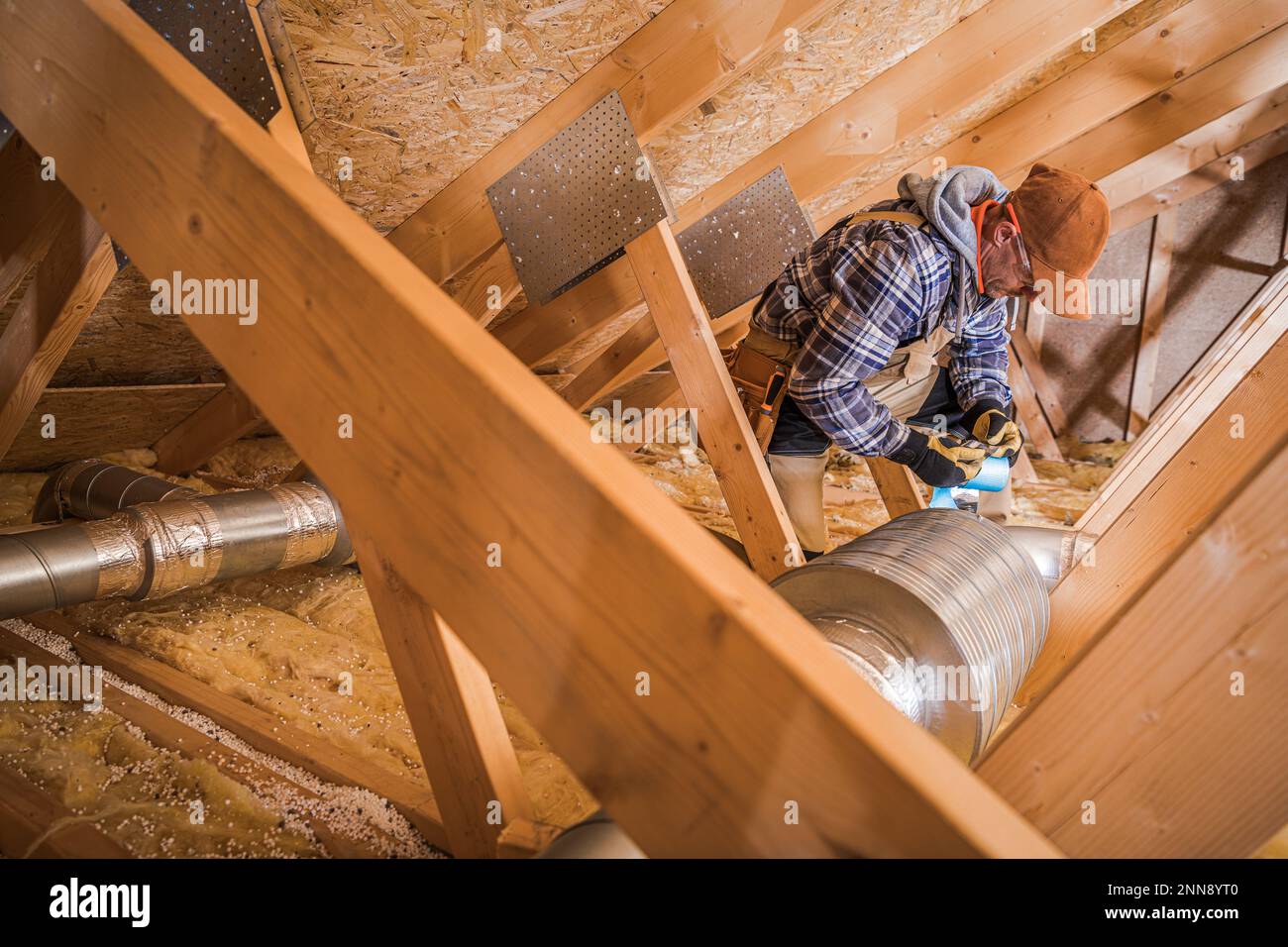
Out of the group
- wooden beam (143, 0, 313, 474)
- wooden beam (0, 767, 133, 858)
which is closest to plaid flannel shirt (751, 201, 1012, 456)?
wooden beam (0, 767, 133, 858)

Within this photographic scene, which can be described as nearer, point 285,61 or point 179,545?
point 285,61

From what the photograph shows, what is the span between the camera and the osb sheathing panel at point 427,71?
1913 mm

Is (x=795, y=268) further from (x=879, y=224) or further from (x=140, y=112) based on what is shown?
(x=140, y=112)

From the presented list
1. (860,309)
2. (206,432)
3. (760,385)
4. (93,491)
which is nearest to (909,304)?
(860,309)

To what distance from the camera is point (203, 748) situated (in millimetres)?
1589

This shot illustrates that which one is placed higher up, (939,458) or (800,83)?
(800,83)

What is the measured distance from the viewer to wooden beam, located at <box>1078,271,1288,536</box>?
6.77ft

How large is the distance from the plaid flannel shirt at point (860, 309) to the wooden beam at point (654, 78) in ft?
1.68

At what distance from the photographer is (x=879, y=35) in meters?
2.76

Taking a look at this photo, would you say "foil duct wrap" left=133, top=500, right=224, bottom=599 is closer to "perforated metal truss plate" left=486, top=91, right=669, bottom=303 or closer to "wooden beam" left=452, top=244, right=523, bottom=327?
"wooden beam" left=452, top=244, right=523, bottom=327

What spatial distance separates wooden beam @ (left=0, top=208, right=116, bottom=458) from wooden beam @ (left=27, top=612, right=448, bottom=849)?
1.89 feet

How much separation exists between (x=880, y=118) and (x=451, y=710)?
2549 mm

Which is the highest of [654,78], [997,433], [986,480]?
[654,78]

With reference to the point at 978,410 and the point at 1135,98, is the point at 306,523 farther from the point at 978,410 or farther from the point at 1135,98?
the point at 1135,98
